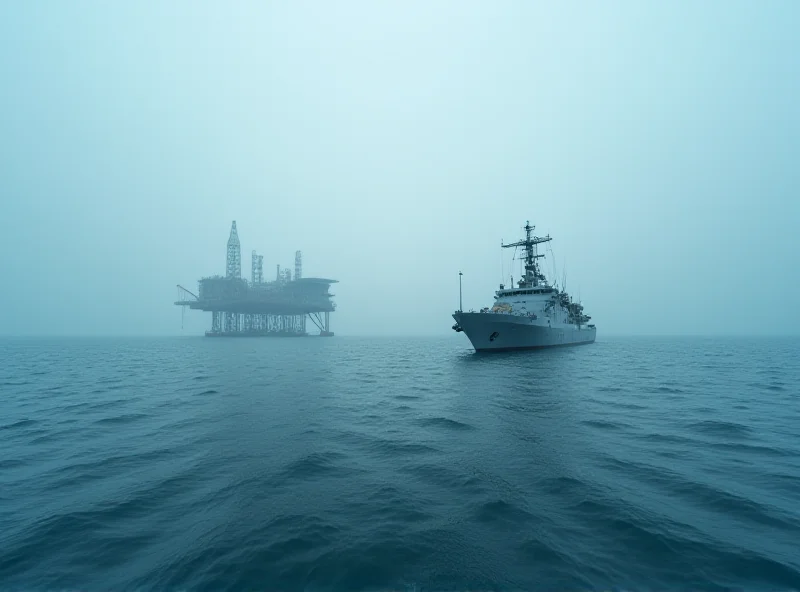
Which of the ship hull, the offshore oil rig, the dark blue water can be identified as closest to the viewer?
the dark blue water

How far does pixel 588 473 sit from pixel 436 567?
4845 millimetres

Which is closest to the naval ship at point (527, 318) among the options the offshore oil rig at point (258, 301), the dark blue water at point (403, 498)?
the dark blue water at point (403, 498)

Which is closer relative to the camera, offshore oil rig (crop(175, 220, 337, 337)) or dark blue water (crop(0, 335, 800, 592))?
dark blue water (crop(0, 335, 800, 592))

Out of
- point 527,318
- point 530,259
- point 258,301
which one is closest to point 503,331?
point 527,318

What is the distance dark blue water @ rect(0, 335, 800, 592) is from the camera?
15.0ft

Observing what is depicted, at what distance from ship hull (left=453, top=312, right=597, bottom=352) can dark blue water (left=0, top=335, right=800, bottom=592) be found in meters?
23.2

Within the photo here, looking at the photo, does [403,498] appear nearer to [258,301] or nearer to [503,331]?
[503,331]

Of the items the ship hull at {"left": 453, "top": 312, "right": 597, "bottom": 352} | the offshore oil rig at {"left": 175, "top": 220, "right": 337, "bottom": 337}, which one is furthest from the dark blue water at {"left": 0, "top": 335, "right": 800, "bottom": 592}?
the offshore oil rig at {"left": 175, "top": 220, "right": 337, "bottom": 337}

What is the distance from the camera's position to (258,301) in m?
144

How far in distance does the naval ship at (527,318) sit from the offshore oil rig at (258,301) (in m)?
116

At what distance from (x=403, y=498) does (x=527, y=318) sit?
118 feet

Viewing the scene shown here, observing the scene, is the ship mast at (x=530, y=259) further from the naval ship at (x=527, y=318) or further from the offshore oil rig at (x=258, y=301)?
the offshore oil rig at (x=258, y=301)

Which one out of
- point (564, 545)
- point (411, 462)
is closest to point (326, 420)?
point (411, 462)

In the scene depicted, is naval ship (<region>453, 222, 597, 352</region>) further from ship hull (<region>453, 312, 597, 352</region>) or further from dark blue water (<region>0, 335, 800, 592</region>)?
dark blue water (<region>0, 335, 800, 592</region>)
